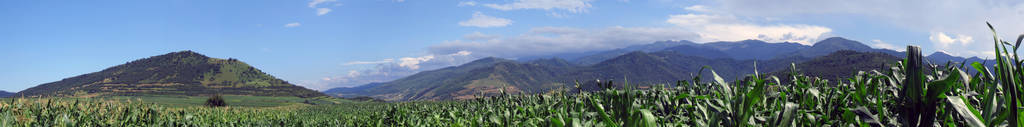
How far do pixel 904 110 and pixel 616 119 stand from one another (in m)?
3.71

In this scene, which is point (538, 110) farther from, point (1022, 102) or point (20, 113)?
point (20, 113)

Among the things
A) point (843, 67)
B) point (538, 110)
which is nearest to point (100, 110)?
point (538, 110)

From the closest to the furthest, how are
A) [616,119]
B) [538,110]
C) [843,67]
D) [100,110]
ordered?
[616,119] → [538,110] → [100,110] → [843,67]

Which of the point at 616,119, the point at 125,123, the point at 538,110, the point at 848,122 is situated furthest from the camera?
the point at 125,123

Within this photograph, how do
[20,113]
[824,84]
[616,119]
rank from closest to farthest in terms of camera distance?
1. [616,119]
2. [824,84]
3. [20,113]

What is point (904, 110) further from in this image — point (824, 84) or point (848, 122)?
point (824, 84)

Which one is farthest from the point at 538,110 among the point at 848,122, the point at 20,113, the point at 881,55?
the point at 881,55

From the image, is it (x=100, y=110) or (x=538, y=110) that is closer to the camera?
(x=538, y=110)

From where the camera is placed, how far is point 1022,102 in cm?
283

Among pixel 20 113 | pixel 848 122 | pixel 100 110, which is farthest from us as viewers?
pixel 100 110

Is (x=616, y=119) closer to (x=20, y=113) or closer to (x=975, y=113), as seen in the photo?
(x=975, y=113)

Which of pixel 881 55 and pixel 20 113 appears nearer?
pixel 20 113

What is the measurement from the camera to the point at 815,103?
6586 mm

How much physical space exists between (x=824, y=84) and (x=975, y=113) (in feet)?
27.5
